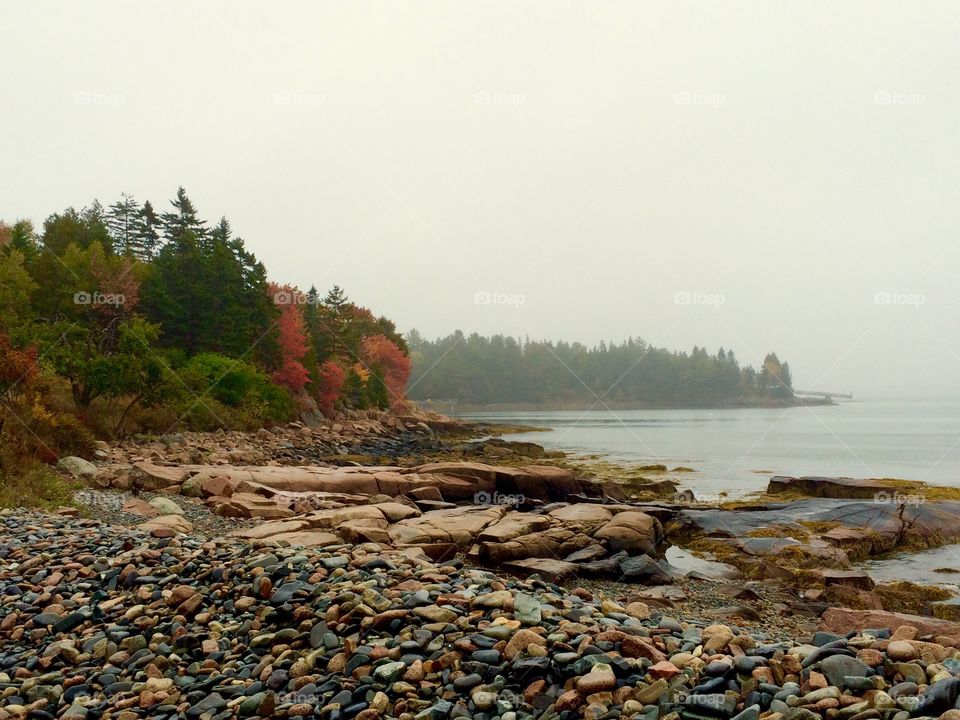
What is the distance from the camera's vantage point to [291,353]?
164ft

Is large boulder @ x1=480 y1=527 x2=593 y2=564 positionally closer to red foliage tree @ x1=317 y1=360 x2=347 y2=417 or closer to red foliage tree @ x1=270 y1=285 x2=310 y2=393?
red foliage tree @ x1=270 y1=285 x2=310 y2=393

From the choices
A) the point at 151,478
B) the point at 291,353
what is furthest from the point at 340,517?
the point at 291,353

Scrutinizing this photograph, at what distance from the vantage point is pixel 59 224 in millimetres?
48656

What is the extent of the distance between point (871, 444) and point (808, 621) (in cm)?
6103

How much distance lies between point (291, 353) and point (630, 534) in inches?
1581

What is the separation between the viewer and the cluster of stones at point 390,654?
458cm

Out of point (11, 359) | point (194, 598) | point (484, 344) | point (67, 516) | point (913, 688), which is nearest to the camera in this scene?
point (913, 688)

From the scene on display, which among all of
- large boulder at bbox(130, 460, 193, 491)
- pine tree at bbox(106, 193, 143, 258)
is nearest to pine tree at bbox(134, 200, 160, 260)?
pine tree at bbox(106, 193, 143, 258)

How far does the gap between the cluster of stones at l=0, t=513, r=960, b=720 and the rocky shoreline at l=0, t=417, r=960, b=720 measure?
0.7 inches

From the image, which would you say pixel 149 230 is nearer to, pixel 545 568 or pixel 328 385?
pixel 328 385

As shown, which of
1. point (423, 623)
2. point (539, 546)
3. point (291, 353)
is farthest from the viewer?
point (291, 353)

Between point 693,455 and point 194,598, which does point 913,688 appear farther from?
point 693,455

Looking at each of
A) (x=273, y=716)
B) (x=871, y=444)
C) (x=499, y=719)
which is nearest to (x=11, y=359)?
(x=273, y=716)

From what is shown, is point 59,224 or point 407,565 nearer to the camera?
point 407,565
